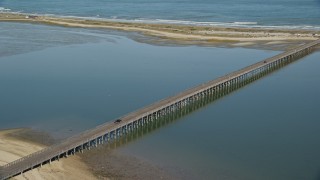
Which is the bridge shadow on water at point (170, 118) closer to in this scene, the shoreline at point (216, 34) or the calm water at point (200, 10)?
the shoreline at point (216, 34)

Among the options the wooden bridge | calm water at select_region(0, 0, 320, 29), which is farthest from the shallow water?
calm water at select_region(0, 0, 320, 29)

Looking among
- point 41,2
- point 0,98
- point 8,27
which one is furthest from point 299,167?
point 41,2

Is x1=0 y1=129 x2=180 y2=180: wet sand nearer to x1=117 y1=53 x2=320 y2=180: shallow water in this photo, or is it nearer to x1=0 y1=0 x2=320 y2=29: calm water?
x1=117 y1=53 x2=320 y2=180: shallow water

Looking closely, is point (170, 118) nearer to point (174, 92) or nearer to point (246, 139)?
point (174, 92)

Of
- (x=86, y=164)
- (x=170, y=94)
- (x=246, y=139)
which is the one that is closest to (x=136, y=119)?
(x=86, y=164)

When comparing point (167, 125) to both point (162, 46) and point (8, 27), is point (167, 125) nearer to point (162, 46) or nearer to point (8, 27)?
point (162, 46)

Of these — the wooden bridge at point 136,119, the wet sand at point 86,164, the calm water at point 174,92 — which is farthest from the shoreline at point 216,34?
the wet sand at point 86,164
